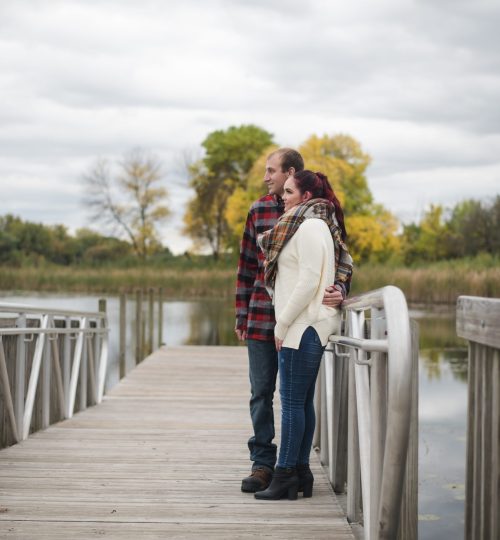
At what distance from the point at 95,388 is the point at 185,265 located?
32.3m

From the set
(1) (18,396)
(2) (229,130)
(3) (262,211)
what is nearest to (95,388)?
(1) (18,396)

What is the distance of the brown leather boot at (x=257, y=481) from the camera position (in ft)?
13.3

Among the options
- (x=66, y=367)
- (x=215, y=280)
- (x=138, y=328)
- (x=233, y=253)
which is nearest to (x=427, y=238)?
(x=233, y=253)

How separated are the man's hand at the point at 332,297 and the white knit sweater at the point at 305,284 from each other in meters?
0.02

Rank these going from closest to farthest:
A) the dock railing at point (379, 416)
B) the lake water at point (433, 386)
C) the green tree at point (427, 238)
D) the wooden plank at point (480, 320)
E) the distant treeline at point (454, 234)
→ the wooden plank at point (480, 320) < the dock railing at point (379, 416) < the lake water at point (433, 386) < the distant treeline at point (454, 234) < the green tree at point (427, 238)

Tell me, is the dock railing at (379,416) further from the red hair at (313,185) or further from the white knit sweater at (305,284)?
Answer: the red hair at (313,185)

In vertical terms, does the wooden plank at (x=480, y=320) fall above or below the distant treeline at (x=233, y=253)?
below

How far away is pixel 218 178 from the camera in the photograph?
50.9 meters

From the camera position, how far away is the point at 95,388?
25.2 feet

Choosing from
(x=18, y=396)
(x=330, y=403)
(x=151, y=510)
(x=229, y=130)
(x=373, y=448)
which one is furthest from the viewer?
(x=229, y=130)

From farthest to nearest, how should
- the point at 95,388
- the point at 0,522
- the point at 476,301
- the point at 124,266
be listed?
the point at 124,266 < the point at 95,388 < the point at 0,522 < the point at 476,301

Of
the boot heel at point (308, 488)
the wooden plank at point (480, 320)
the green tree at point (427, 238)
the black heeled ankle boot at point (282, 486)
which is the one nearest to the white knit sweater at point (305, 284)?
the black heeled ankle boot at point (282, 486)

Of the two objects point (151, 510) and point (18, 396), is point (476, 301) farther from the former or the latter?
point (18, 396)

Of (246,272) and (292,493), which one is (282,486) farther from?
(246,272)
